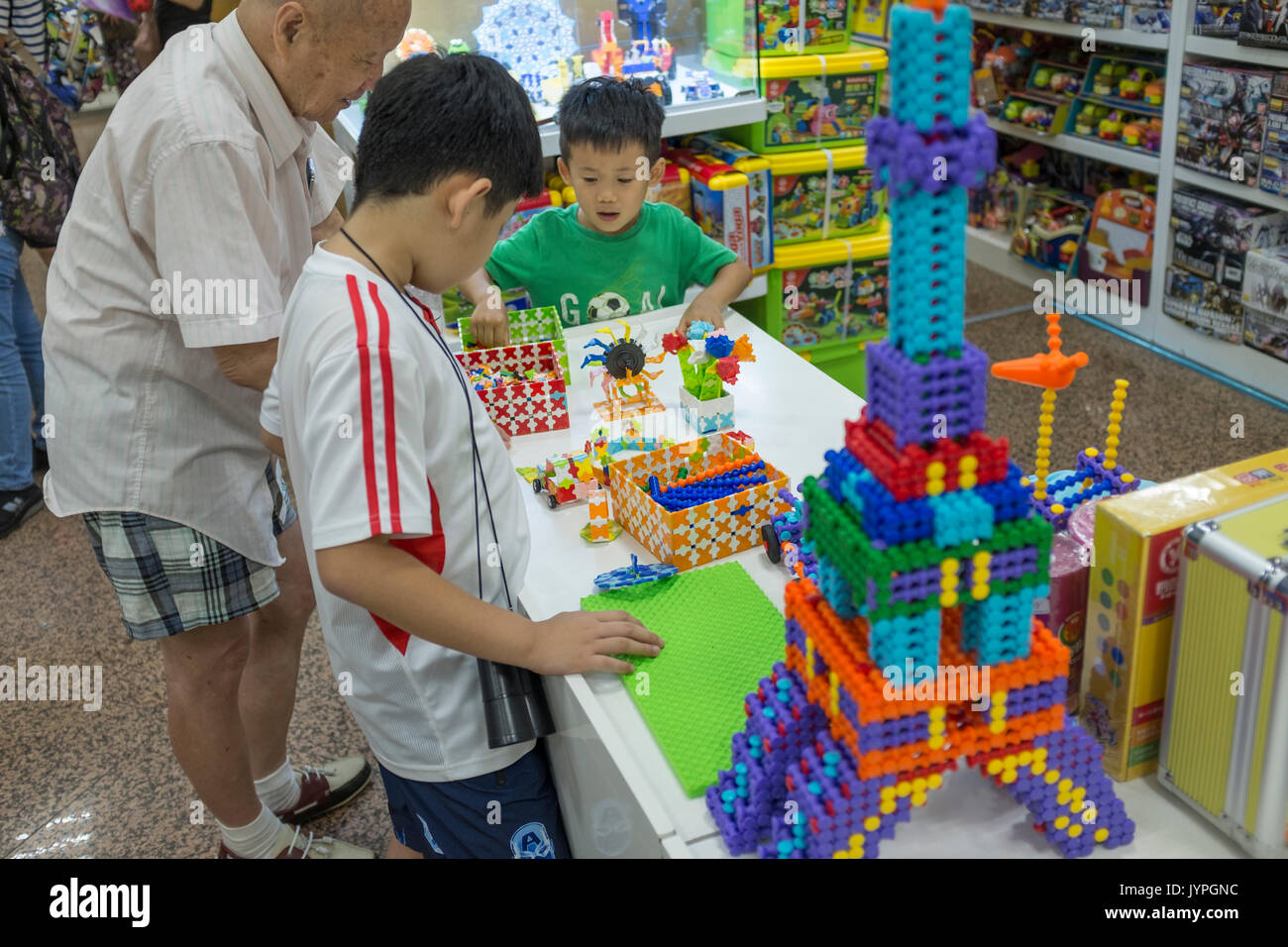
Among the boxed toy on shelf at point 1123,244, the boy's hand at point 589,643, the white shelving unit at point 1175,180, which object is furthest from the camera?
the boxed toy on shelf at point 1123,244

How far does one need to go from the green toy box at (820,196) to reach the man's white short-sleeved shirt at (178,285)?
1.96 meters

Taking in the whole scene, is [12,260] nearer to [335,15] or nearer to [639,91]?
[639,91]

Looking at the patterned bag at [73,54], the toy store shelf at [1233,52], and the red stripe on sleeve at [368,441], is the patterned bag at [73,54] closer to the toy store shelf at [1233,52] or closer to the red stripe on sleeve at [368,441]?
the red stripe on sleeve at [368,441]

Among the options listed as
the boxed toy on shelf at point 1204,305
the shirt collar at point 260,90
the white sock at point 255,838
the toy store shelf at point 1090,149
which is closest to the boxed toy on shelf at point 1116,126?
the toy store shelf at point 1090,149

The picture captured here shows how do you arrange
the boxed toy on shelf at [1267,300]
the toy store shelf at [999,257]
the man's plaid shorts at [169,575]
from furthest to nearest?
the toy store shelf at [999,257] → the boxed toy on shelf at [1267,300] → the man's plaid shorts at [169,575]

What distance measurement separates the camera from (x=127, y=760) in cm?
249

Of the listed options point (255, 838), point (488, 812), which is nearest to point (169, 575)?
point (255, 838)

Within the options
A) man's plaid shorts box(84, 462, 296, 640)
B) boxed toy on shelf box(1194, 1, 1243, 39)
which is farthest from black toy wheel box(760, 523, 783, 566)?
boxed toy on shelf box(1194, 1, 1243, 39)

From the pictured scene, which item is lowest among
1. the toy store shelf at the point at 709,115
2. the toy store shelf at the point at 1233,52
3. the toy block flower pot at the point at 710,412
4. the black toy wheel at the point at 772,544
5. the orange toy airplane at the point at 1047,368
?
the black toy wheel at the point at 772,544

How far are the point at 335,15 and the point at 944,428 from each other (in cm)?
103

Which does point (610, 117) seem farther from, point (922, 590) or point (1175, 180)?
point (1175, 180)

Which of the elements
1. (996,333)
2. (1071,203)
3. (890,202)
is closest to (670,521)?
(890,202)

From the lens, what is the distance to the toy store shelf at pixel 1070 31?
12.6ft
